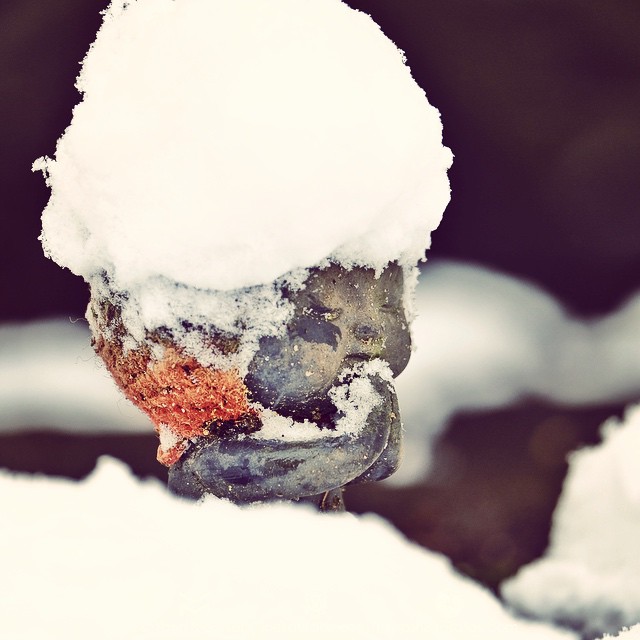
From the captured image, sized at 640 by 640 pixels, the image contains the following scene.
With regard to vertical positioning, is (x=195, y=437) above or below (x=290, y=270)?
below

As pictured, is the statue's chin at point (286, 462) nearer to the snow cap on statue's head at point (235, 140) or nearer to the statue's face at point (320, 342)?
the statue's face at point (320, 342)

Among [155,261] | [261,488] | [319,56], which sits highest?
[319,56]

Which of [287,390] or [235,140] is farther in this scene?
[287,390]

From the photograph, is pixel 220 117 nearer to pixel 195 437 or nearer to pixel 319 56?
pixel 319 56

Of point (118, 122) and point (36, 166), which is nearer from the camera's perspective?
point (118, 122)

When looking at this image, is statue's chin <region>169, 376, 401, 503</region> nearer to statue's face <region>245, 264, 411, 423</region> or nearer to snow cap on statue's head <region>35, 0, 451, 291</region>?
statue's face <region>245, 264, 411, 423</region>

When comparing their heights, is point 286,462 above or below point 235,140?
below

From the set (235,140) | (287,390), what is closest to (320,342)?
(287,390)

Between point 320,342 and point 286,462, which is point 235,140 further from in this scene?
point 286,462

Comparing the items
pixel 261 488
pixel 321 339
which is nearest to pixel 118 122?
pixel 321 339
